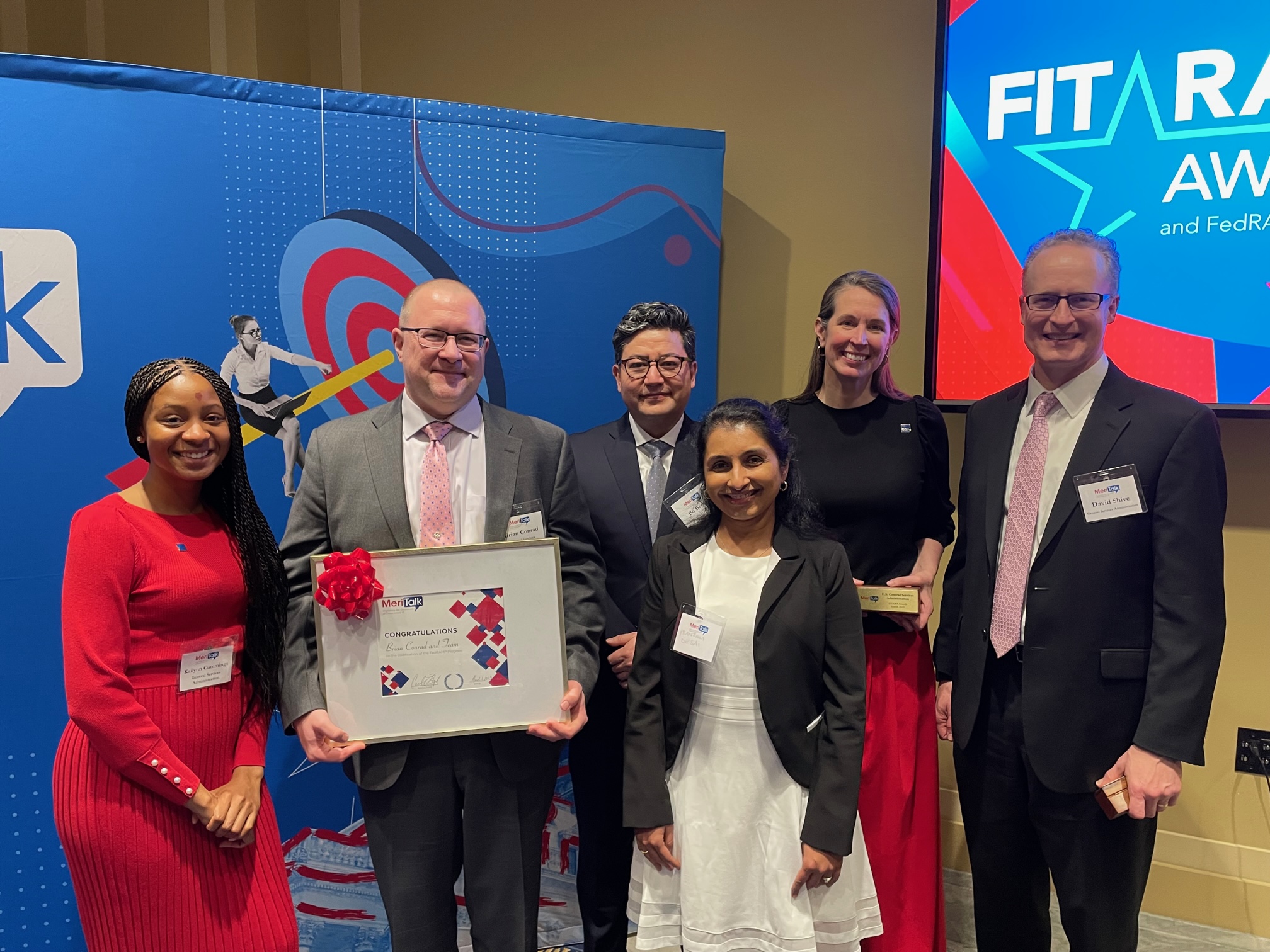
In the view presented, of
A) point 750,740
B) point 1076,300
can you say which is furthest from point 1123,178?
point 750,740

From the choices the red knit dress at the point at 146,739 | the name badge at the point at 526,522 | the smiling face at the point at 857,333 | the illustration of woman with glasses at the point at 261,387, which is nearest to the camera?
the red knit dress at the point at 146,739

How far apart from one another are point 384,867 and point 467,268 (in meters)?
1.97

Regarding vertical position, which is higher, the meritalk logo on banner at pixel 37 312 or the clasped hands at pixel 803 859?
the meritalk logo on banner at pixel 37 312

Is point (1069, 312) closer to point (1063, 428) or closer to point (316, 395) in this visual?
point (1063, 428)

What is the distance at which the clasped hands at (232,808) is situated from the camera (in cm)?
188

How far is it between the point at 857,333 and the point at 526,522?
106 centimetres

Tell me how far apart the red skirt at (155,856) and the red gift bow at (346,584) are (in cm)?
30

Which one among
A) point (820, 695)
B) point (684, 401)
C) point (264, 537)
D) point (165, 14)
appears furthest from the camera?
point (165, 14)

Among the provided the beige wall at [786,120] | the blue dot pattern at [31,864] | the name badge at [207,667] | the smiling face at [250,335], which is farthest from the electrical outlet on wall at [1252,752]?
the blue dot pattern at [31,864]

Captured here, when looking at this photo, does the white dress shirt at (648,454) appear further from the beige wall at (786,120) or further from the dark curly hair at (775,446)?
the beige wall at (786,120)

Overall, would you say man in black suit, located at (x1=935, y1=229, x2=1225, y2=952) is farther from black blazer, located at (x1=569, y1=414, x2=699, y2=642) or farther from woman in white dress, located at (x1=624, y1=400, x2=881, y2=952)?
black blazer, located at (x1=569, y1=414, x2=699, y2=642)

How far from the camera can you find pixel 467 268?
3.22 meters

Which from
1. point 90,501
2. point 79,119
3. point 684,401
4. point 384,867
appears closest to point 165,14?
point 79,119

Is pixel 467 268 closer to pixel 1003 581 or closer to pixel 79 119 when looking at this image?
pixel 79 119
